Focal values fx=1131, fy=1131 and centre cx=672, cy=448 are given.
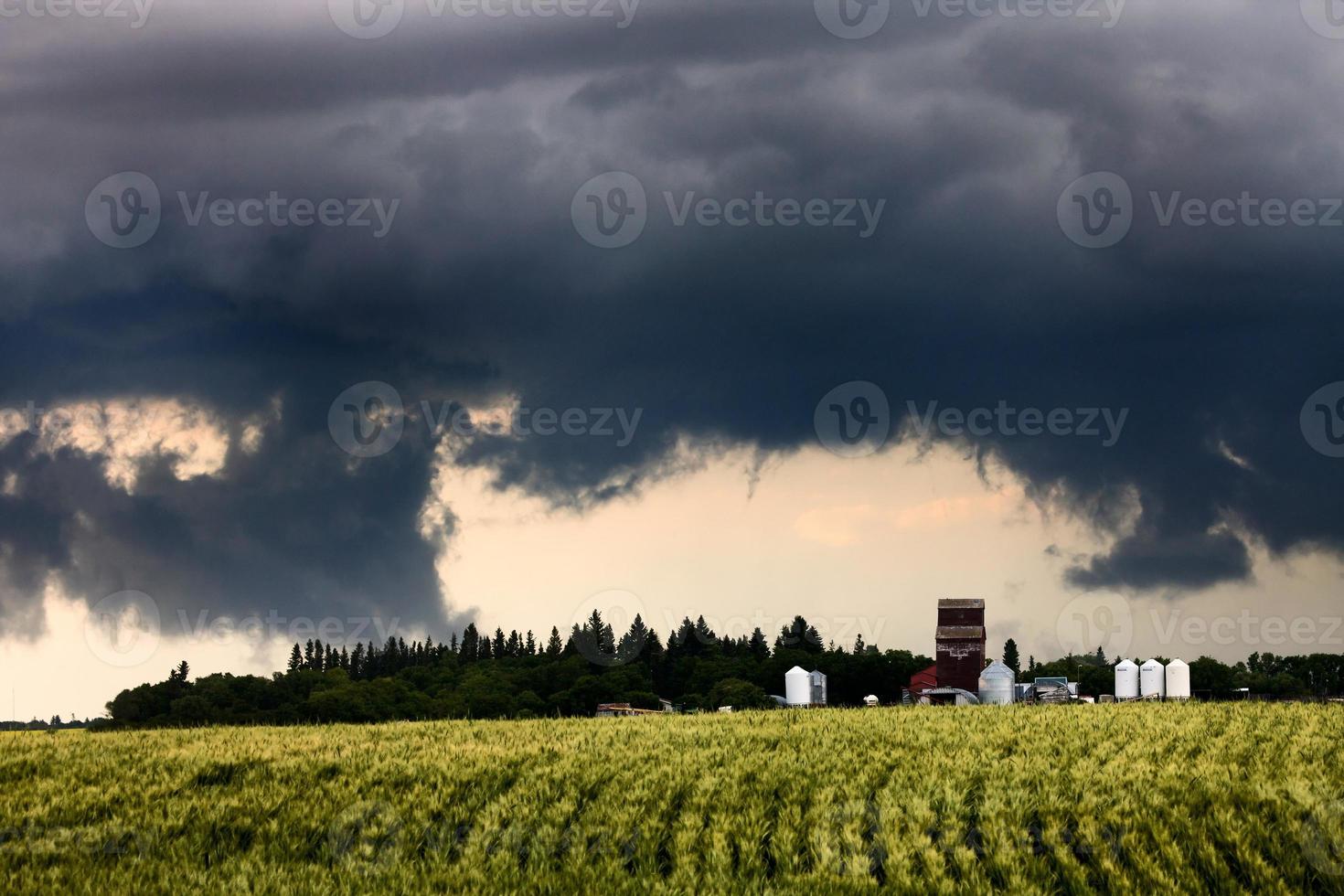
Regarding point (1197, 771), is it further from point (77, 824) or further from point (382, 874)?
point (77, 824)

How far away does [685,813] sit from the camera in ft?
75.4

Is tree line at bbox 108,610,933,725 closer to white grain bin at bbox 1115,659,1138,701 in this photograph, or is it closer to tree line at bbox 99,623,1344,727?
tree line at bbox 99,623,1344,727

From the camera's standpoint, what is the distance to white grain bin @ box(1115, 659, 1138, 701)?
214 feet

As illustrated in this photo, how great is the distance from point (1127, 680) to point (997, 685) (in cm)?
769

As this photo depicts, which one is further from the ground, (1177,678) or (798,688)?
(1177,678)

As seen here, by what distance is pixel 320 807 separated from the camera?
→ 24.1 meters

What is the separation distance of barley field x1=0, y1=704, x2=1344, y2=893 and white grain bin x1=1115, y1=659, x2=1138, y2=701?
34549 millimetres

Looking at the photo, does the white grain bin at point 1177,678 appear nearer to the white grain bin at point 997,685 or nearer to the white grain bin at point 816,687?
the white grain bin at point 997,685

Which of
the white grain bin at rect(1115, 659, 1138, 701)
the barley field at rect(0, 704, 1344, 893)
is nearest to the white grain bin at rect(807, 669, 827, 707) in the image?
the white grain bin at rect(1115, 659, 1138, 701)

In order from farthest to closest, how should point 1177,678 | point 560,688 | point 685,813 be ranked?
point 560,688
point 1177,678
point 685,813

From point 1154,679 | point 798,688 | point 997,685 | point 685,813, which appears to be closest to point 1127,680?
point 1154,679

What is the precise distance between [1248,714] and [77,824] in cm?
3441

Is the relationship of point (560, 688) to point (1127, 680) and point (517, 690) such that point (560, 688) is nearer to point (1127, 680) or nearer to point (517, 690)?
point (517, 690)

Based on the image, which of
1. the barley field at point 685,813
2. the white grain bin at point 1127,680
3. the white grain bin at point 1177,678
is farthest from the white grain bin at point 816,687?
the barley field at point 685,813
